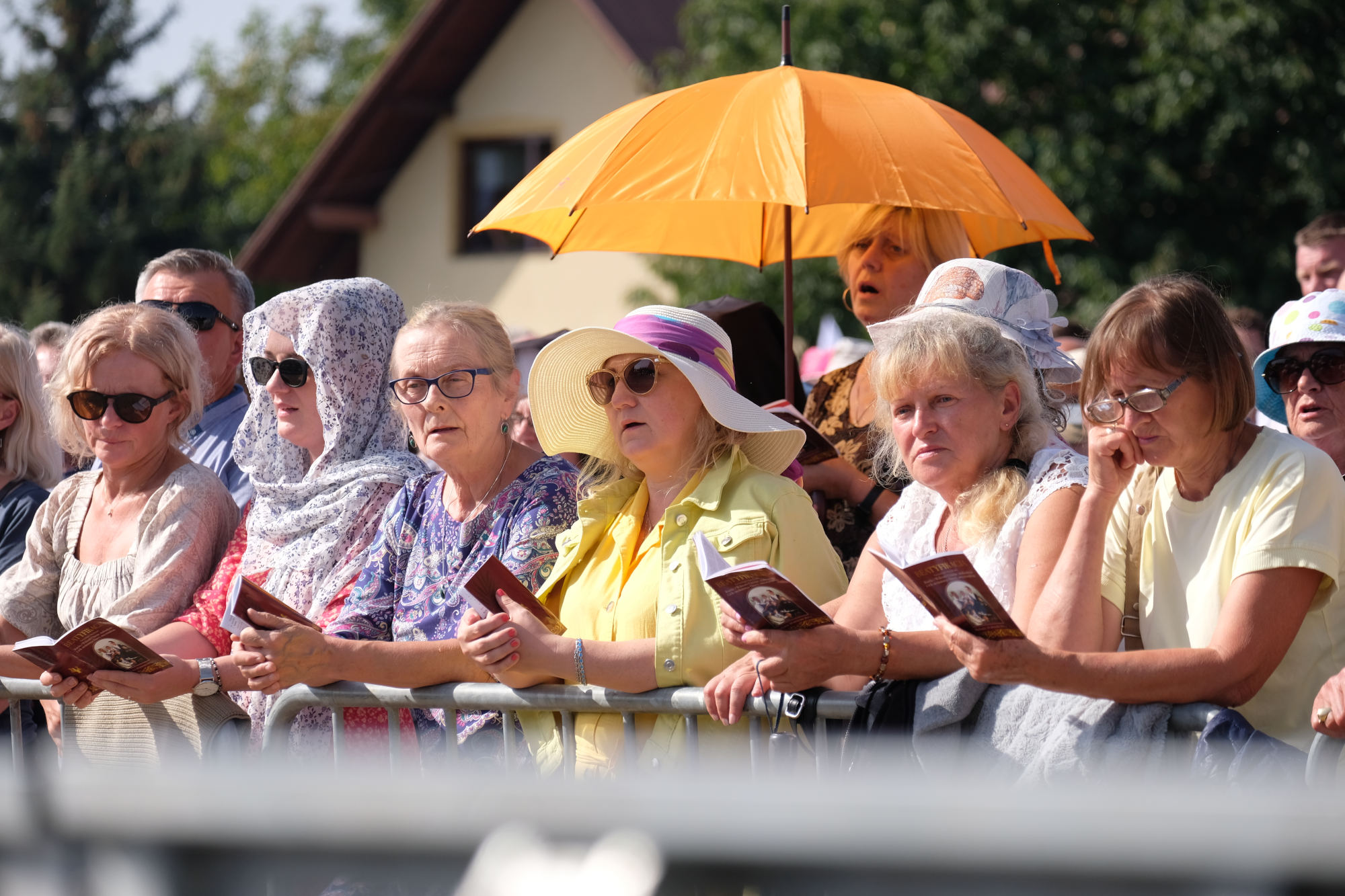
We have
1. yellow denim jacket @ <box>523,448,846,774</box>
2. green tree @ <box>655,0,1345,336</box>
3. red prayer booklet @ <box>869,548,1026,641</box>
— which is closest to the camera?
red prayer booklet @ <box>869,548,1026,641</box>

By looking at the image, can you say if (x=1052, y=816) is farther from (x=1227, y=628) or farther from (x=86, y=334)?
(x=86, y=334)

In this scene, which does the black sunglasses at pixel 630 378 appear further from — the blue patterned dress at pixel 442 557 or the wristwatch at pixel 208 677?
the wristwatch at pixel 208 677

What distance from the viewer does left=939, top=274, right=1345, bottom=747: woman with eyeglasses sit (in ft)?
9.76

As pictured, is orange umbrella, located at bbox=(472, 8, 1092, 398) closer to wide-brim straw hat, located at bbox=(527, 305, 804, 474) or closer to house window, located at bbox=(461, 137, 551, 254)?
wide-brim straw hat, located at bbox=(527, 305, 804, 474)

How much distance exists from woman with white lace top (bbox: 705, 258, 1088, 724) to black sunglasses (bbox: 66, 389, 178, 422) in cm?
219

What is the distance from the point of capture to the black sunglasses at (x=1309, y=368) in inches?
165

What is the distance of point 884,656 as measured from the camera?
10.8 feet

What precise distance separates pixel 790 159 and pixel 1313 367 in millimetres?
1617

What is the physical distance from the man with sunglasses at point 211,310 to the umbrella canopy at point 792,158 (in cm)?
123

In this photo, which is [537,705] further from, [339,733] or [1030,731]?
[1030,731]

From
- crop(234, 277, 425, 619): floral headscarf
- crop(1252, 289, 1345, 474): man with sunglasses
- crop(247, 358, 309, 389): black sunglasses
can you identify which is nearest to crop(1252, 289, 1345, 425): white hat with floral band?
crop(1252, 289, 1345, 474): man with sunglasses

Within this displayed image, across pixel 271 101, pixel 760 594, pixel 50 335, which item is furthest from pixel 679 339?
pixel 271 101

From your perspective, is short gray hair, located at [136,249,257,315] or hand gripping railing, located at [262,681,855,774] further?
short gray hair, located at [136,249,257,315]

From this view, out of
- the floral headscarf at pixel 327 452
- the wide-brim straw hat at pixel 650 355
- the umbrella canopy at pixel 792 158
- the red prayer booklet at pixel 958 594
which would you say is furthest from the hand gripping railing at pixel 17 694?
the red prayer booklet at pixel 958 594
